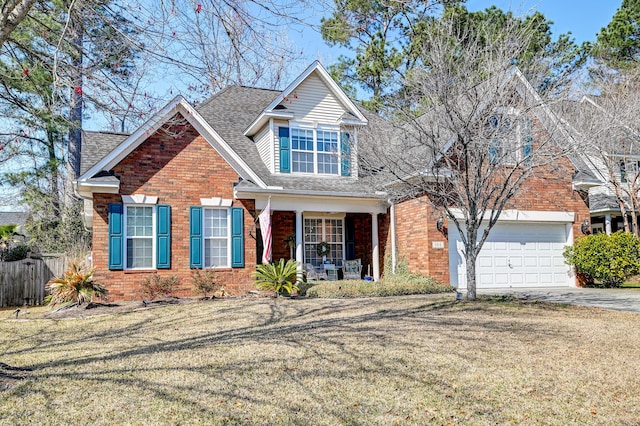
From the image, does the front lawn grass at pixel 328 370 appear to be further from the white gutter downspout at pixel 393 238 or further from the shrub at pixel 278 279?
the white gutter downspout at pixel 393 238

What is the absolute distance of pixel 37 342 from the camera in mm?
8453

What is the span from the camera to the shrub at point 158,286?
45.1 feet

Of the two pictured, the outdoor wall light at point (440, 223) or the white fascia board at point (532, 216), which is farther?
the white fascia board at point (532, 216)

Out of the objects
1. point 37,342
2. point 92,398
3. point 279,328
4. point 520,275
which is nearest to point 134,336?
point 37,342

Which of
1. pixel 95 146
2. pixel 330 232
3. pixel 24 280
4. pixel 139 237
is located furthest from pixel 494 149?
pixel 24 280

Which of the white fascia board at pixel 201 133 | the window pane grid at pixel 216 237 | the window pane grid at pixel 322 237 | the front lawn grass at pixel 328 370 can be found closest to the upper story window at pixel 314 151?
the window pane grid at pixel 322 237

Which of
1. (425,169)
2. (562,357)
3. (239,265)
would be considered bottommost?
(562,357)

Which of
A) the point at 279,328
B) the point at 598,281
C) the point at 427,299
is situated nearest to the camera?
the point at 279,328

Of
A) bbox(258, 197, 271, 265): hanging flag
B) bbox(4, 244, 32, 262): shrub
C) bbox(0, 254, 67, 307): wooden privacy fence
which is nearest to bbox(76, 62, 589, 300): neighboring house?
bbox(258, 197, 271, 265): hanging flag

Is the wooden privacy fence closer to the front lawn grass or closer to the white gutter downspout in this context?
the front lawn grass

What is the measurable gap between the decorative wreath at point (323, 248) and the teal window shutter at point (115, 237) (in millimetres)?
6888

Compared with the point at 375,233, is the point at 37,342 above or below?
below

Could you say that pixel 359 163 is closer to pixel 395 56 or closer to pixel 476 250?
pixel 476 250

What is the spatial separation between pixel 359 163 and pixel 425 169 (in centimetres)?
320
